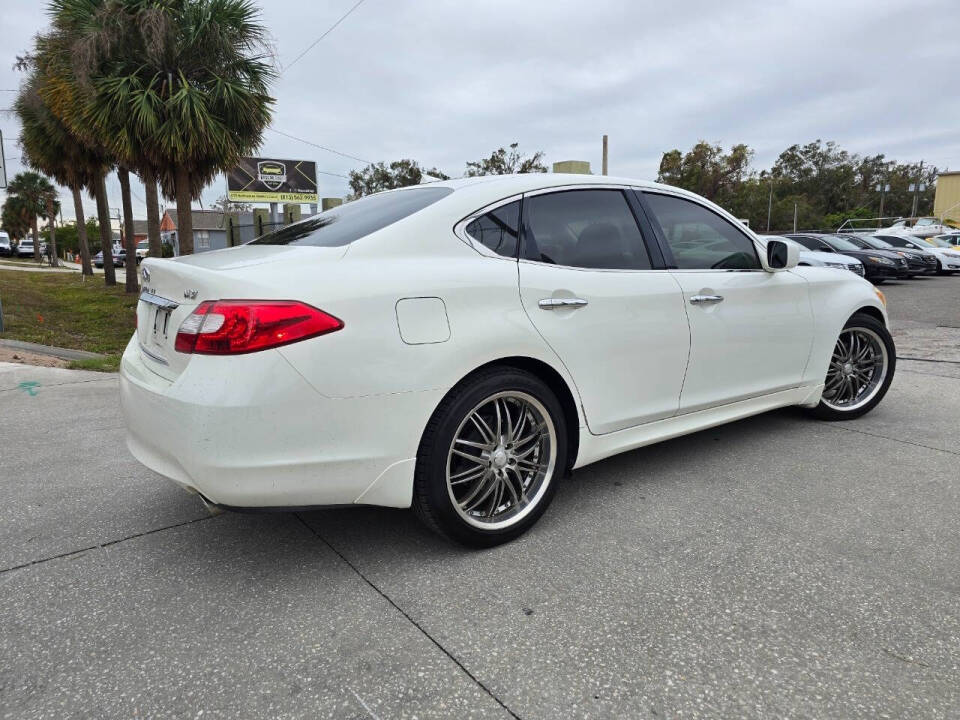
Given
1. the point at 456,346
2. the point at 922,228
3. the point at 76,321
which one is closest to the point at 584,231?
the point at 456,346

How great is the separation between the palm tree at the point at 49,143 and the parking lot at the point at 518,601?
63.0ft

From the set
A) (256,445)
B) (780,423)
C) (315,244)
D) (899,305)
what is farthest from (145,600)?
(899,305)

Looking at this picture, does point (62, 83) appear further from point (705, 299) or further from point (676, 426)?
point (676, 426)

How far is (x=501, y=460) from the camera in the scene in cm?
265

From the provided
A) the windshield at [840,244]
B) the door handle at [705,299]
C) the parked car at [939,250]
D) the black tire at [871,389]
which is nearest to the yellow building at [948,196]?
the parked car at [939,250]

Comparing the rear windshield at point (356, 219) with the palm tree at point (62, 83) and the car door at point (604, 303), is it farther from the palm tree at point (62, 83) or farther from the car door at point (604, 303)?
the palm tree at point (62, 83)

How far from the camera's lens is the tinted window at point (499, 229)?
8.80ft

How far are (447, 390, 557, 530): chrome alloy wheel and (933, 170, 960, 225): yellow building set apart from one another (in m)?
54.6

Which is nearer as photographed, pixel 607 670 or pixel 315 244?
pixel 607 670

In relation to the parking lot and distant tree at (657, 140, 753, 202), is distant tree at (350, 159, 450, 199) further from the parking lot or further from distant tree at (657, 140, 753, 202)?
the parking lot

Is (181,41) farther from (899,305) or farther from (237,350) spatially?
(899,305)

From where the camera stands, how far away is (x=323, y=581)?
7.97 ft

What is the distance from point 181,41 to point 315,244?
1038cm

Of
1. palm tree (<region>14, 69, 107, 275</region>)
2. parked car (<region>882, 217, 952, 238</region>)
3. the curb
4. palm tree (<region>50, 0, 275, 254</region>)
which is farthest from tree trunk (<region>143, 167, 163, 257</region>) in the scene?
parked car (<region>882, 217, 952, 238</region>)
